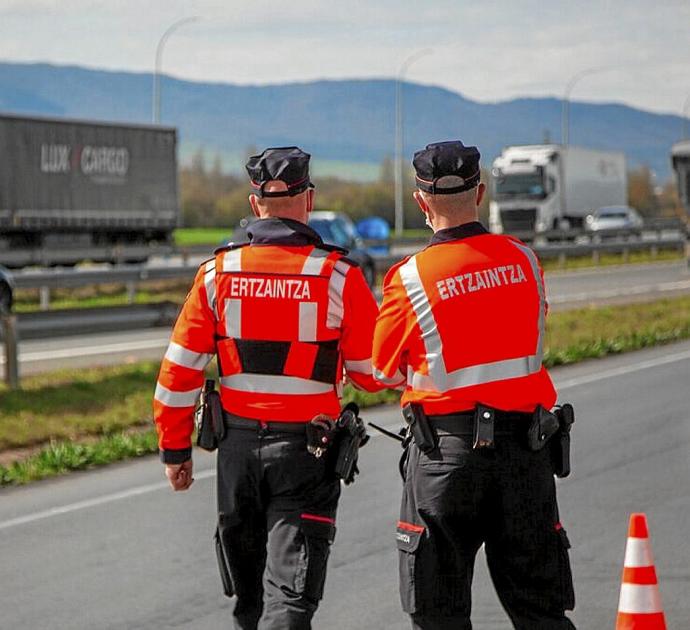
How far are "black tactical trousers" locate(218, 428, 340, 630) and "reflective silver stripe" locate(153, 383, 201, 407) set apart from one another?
7.5 inches

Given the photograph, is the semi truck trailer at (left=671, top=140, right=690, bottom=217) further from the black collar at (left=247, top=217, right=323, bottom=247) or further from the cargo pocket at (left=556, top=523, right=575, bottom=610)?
the cargo pocket at (left=556, top=523, right=575, bottom=610)

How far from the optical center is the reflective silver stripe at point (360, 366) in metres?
5.63

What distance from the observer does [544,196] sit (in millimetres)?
60562

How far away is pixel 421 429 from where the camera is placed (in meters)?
5.20

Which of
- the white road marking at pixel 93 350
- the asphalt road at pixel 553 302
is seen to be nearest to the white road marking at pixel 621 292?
the asphalt road at pixel 553 302

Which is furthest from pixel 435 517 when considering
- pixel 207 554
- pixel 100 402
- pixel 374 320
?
pixel 100 402

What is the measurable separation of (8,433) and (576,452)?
4343 millimetres

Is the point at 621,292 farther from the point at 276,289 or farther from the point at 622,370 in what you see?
the point at 276,289

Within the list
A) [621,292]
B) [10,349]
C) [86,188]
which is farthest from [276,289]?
[86,188]

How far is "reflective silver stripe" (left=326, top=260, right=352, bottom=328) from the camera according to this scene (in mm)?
5590

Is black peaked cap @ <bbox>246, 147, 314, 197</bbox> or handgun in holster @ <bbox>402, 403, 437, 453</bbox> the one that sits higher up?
black peaked cap @ <bbox>246, 147, 314, 197</bbox>

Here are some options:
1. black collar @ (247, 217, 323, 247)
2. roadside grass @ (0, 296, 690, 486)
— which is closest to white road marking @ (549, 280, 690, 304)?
roadside grass @ (0, 296, 690, 486)

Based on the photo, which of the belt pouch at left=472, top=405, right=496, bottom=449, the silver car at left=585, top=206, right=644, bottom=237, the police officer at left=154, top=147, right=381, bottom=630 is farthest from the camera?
the silver car at left=585, top=206, right=644, bottom=237

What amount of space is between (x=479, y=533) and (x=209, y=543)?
12.7 ft
